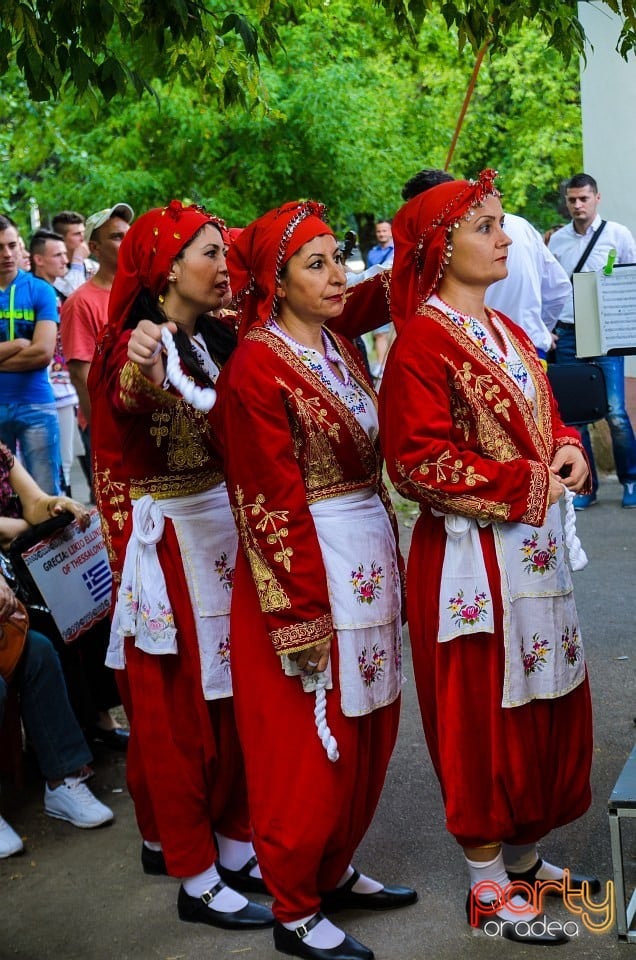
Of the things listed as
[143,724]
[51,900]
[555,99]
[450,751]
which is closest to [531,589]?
[450,751]

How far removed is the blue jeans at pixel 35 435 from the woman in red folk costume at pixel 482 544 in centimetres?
417

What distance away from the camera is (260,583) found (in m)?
3.28

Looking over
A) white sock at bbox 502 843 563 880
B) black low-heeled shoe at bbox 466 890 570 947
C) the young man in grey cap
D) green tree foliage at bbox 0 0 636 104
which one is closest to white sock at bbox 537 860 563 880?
white sock at bbox 502 843 563 880

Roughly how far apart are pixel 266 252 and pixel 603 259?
5.47 metres

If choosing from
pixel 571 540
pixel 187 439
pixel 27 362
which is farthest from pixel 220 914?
pixel 27 362

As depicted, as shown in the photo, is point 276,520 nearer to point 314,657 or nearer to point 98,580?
point 314,657

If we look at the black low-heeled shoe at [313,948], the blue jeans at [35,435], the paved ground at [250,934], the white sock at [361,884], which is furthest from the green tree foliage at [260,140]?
the black low-heeled shoe at [313,948]

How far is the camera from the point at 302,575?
325 centimetres

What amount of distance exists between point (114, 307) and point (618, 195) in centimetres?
610

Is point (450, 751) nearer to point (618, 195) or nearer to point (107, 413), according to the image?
point (107, 413)

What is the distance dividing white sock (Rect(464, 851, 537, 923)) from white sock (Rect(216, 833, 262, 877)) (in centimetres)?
79

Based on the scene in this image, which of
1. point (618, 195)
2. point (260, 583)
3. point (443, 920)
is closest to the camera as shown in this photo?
point (260, 583)

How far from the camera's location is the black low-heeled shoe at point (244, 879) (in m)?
3.94

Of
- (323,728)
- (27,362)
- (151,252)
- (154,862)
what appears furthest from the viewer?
(27,362)
